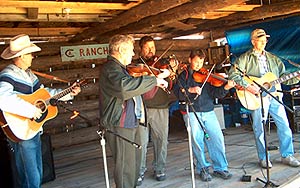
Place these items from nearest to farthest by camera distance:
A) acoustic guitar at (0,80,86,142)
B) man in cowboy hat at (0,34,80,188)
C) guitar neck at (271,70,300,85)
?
man in cowboy hat at (0,34,80,188) → acoustic guitar at (0,80,86,142) → guitar neck at (271,70,300,85)

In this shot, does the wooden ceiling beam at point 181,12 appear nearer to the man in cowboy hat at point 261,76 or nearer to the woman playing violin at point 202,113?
the man in cowboy hat at point 261,76

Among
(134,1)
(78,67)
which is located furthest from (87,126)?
(134,1)

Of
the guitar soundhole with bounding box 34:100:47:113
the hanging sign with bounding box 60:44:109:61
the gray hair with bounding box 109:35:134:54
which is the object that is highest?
the hanging sign with bounding box 60:44:109:61

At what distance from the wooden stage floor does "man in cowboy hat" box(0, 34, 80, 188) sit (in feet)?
3.77

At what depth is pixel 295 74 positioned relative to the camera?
4.13 m

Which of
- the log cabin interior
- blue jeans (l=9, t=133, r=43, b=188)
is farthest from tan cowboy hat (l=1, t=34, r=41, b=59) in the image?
the log cabin interior

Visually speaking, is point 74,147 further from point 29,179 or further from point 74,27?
point 29,179

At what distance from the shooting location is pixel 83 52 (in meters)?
7.25

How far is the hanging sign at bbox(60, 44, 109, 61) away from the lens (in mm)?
7094

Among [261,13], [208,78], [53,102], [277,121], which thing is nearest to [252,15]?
[261,13]

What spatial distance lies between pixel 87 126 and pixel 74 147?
0.62 metres

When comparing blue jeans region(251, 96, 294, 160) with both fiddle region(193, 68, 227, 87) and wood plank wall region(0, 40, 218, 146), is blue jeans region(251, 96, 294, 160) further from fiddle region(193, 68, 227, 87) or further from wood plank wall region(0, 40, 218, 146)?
wood plank wall region(0, 40, 218, 146)

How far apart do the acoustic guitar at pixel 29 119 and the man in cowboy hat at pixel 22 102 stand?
0.06 m

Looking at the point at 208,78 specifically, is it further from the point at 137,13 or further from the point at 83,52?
Answer: the point at 83,52
